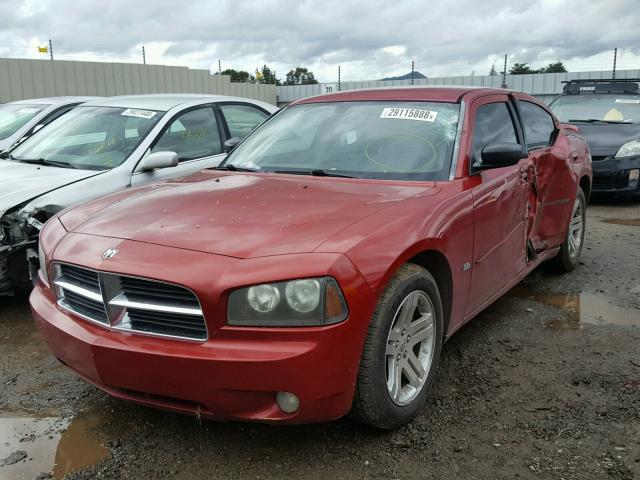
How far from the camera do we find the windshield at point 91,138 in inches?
210

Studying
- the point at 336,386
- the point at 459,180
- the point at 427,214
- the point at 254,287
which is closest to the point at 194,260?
the point at 254,287

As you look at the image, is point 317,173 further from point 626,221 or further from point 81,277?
point 626,221

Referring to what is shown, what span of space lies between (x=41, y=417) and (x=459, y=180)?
2500 mm

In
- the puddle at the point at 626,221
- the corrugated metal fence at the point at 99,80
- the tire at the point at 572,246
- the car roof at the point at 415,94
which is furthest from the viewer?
the corrugated metal fence at the point at 99,80

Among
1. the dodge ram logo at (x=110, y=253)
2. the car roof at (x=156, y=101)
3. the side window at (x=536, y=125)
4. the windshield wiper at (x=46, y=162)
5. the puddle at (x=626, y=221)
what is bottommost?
the puddle at (x=626, y=221)

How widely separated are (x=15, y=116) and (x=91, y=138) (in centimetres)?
331

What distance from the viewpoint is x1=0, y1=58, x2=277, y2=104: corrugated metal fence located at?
16.6 metres

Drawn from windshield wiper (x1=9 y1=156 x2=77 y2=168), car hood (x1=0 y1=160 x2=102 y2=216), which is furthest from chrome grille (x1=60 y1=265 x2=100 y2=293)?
windshield wiper (x1=9 y1=156 x2=77 y2=168)

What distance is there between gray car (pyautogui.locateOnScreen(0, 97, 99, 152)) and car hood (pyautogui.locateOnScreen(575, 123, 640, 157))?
6838 millimetres

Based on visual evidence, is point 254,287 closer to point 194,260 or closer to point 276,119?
point 194,260

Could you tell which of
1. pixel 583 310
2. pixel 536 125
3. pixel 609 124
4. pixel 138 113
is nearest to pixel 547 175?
pixel 536 125

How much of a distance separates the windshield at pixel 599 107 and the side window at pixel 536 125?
536 cm

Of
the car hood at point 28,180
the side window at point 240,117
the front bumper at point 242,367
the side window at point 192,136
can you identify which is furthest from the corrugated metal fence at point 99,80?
the front bumper at point 242,367

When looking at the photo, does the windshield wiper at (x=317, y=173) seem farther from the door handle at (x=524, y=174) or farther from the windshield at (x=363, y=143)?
the door handle at (x=524, y=174)
